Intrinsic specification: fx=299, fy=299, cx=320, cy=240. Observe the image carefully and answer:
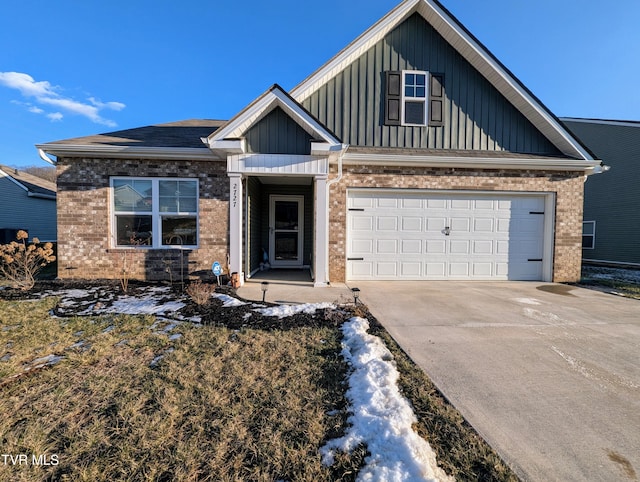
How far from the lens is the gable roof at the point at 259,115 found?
609 cm

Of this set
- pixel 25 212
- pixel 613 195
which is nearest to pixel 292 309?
pixel 613 195

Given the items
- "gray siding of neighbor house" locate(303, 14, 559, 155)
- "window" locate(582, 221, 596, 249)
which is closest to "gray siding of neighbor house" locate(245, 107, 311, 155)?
"gray siding of neighbor house" locate(303, 14, 559, 155)

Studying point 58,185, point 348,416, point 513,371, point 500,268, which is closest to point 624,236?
point 500,268

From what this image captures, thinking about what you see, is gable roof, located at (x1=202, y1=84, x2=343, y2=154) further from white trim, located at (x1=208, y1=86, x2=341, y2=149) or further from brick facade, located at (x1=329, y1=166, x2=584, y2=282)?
brick facade, located at (x1=329, y1=166, x2=584, y2=282)

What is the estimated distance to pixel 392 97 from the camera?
25.6 ft

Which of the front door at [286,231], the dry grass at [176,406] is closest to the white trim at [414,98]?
the front door at [286,231]

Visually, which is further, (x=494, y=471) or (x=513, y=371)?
(x=513, y=371)

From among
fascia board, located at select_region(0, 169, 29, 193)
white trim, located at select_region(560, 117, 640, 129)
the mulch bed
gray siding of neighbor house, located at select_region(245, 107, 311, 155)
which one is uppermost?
white trim, located at select_region(560, 117, 640, 129)

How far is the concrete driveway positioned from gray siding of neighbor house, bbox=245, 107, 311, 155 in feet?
11.6

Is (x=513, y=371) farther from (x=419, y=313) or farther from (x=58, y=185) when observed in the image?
(x=58, y=185)

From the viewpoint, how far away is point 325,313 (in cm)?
467

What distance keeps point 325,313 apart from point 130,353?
101 inches

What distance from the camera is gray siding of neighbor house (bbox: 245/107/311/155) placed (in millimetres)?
6453

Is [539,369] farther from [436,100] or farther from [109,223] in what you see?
[109,223]
